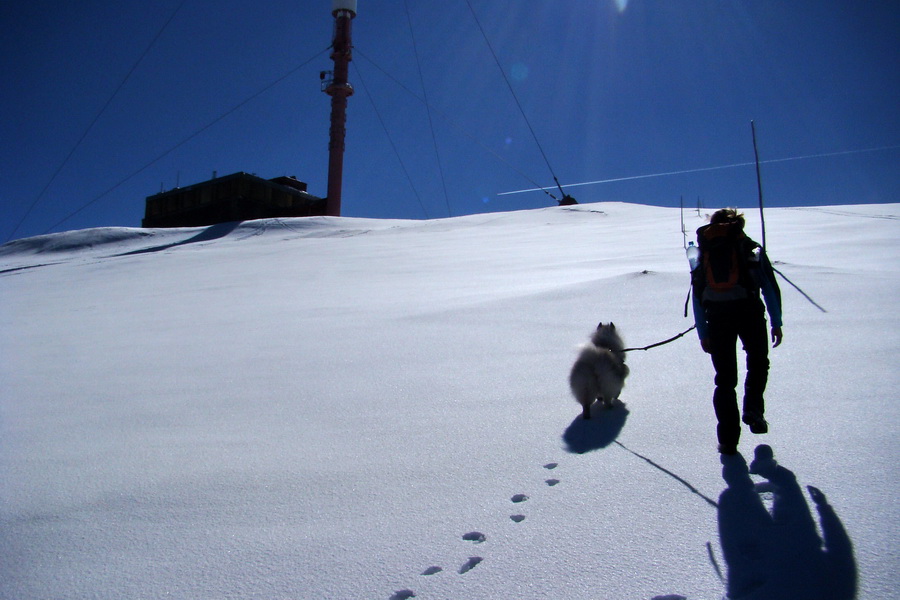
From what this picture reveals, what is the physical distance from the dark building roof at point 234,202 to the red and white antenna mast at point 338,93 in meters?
0.93

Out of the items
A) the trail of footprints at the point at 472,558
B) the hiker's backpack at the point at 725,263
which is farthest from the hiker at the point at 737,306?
the trail of footprints at the point at 472,558

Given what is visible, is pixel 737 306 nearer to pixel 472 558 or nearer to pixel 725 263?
pixel 725 263

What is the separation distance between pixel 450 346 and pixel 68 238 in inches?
747

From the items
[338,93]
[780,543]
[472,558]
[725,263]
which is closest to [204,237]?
[338,93]

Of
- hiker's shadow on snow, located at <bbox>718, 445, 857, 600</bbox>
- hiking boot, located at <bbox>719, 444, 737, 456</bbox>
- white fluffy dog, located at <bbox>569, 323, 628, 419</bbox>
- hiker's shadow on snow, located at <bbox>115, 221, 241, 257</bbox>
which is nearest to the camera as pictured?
hiker's shadow on snow, located at <bbox>718, 445, 857, 600</bbox>

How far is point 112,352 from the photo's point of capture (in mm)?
5820

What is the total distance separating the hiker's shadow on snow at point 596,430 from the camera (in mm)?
3041

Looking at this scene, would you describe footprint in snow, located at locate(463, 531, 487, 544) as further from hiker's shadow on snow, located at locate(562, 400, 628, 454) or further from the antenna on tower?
the antenna on tower

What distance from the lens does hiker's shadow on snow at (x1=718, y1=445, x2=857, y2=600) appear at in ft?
6.00

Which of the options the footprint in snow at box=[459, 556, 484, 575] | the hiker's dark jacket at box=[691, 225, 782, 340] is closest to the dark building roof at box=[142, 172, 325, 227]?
the hiker's dark jacket at box=[691, 225, 782, 340]

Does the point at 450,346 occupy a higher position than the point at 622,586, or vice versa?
the point at 450,346

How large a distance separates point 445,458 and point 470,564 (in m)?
0.91

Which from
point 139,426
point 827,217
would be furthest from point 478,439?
point 827,217

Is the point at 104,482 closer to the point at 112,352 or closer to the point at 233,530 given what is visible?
the point at 233,530
